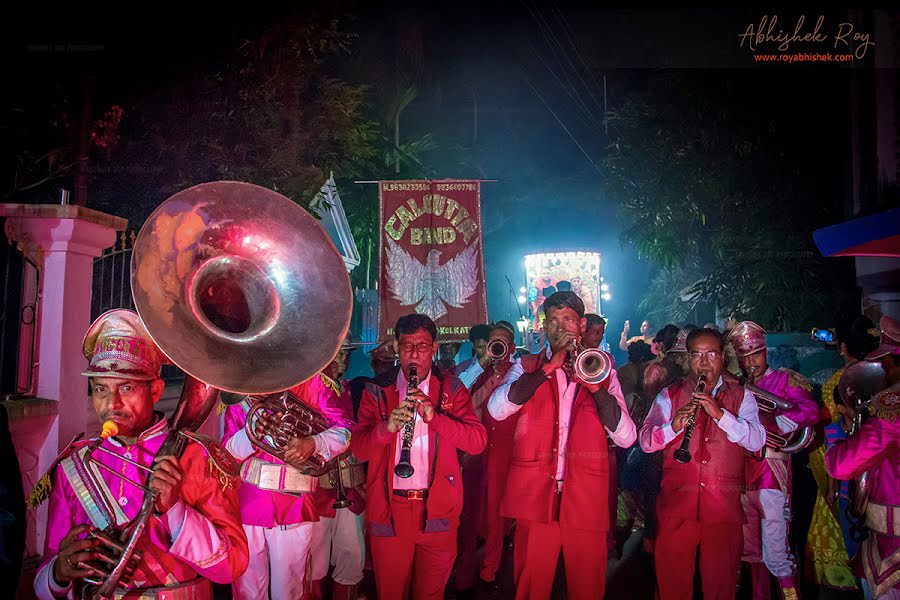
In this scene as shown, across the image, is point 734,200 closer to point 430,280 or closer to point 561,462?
point 430,280

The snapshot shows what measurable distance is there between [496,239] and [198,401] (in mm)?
29224

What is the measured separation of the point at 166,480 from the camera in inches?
103

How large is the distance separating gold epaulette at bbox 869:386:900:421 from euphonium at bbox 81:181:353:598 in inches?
123

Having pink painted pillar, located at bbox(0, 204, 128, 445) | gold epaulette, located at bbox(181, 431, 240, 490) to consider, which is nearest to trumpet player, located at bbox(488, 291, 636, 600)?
gold epaulette, located at bbox(181, 431, 240, 490)

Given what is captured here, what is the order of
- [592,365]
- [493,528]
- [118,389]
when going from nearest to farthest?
[118,389], [592,365], [493,528]

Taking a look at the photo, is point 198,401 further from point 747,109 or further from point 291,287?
point 747,109

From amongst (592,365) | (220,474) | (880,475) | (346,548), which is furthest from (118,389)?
(880,475)

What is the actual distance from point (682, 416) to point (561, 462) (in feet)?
2.81

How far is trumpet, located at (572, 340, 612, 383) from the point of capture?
433cm

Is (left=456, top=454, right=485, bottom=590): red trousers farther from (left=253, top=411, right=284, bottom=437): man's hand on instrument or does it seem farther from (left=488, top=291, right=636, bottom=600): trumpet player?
(left=253, top=411, right=284, bottom=437): man's hand on instrument

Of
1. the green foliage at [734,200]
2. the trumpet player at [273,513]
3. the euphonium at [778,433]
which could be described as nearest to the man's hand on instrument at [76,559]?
the trumpet player at [273,513]

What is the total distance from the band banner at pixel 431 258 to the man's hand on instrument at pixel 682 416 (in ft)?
10.3

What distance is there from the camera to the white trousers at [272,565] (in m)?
4.29

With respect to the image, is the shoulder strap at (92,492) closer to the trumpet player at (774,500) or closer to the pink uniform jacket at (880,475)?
the pink uniform jacket at (880,475)
